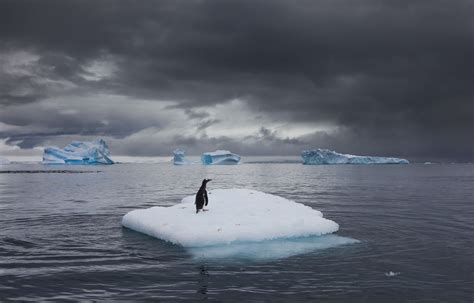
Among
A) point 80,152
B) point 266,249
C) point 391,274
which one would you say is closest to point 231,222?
point 266,249

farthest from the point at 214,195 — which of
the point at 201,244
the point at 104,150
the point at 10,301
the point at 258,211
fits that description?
the point at 104,150

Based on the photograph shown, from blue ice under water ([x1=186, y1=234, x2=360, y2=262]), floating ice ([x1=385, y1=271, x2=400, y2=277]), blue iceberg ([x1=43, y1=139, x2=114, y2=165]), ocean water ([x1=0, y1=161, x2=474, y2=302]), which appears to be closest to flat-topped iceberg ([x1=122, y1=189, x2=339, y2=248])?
blue ice under water ([x1=186, y1=234, x2=360, y2=262])

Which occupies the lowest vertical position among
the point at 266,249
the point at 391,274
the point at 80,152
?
the point at 391,274

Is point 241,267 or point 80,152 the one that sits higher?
point 80,152

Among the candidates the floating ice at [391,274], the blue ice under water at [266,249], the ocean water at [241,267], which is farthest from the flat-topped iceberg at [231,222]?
the floating ice at [391,274]

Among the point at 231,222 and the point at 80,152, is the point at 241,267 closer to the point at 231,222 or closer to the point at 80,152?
the point at 231,222

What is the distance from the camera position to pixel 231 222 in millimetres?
17453

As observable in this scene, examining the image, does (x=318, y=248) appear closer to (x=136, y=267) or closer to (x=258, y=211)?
(x=258, y=211)

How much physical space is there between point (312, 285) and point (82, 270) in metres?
7.00

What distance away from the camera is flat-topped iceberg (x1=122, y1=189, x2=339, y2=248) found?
1603cm

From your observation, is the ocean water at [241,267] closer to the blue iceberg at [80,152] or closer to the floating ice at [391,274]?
the floating ice at [391,274]

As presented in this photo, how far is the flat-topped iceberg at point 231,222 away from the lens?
1603cm

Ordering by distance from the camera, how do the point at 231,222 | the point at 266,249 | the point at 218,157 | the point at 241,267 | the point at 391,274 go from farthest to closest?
the point at 218,157 < the point at 231,222 < the point at 266,249 < the point at 241,267 < the point at 391,274

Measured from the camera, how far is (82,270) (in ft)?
41.1
